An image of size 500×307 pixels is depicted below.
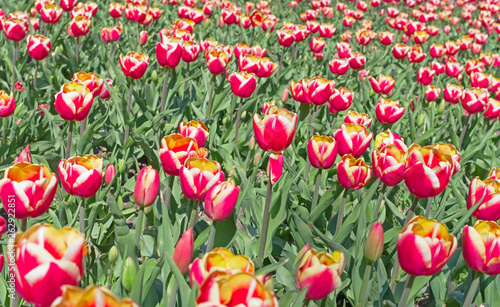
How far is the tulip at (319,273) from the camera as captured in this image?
1.48 meters

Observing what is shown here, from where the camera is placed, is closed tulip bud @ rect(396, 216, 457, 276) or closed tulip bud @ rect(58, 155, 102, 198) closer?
closed tulip bud @ rect(396, 216, 457, 276)

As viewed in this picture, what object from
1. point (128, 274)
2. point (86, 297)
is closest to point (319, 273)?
point (128, 274)

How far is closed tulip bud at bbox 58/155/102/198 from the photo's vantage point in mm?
1841

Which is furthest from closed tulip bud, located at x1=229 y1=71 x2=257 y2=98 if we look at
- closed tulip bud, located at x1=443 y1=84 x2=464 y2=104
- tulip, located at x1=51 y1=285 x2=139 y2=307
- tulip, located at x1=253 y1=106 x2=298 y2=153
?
tulip, located at x1=51 y1=285 x2=139 y2=307

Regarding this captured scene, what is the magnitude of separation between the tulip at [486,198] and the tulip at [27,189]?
1575mm

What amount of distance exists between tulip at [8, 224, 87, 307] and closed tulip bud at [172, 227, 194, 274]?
0.42 meters

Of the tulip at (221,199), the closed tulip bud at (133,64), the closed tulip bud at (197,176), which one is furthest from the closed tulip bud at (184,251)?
the closed tulip bud at (133,64)

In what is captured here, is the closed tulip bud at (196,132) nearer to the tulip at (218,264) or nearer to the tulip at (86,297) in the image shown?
the tulip at (218,264)

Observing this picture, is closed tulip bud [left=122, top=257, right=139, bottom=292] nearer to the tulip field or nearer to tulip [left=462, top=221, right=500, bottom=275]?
the tulip field

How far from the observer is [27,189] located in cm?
154

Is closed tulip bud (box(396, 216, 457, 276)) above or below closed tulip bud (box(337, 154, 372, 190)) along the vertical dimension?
above

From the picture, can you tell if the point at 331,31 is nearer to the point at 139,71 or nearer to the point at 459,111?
the point at 459,111

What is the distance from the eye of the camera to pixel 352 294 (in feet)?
7.68

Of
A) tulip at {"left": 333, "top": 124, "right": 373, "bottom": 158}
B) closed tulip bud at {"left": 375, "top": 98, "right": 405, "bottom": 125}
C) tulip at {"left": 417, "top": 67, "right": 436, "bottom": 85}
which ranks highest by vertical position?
tulip at {"left": 333, "top": 124, "right": 373, "bottom": 158}
